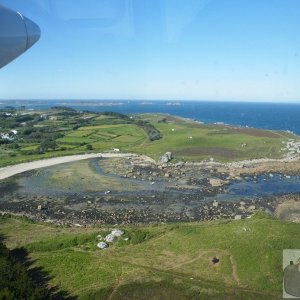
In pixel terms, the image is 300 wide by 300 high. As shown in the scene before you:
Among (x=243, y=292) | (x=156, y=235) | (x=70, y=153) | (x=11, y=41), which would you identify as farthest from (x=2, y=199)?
(x=11, y=41)

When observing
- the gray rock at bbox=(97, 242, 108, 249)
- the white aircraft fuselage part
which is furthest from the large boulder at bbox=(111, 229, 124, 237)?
the white aircraft fuselage part

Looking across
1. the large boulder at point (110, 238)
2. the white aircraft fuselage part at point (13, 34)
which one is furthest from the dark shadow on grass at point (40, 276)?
the white aircraft fuselage part at point (13, 34)

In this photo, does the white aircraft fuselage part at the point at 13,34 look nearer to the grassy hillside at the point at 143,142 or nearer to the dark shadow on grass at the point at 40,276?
the dark shadow on grass at the point at 40,276

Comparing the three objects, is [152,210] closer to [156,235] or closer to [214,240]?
[156,235]

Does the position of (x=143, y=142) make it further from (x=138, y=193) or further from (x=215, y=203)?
(x=215, y=203)

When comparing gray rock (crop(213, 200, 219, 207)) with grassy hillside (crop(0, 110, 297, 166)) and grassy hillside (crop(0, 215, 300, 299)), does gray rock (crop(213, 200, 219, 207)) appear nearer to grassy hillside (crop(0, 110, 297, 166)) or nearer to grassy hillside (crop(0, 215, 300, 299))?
grassy hillside (crop(0, 215, 300, 299))

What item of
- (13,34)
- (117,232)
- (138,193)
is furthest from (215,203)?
(13,34)
